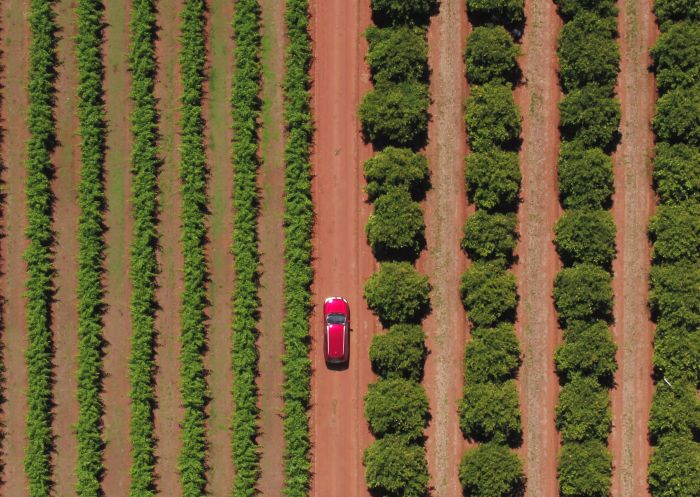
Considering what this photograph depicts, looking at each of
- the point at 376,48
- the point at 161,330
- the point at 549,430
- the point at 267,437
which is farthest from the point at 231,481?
the point at 376,48

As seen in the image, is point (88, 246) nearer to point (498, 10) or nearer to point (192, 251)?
point (192, 251)

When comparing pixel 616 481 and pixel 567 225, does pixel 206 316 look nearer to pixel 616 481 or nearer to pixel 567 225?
pixel 567 225

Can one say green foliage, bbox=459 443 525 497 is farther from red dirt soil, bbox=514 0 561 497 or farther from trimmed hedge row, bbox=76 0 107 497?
trimmed hedge row, bbox=76 0 107 497

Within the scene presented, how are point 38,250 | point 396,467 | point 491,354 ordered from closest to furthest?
point 396,467 < point 491,354 < point 38,250

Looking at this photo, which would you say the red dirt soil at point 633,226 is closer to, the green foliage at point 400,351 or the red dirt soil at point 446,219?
the red dirt soil at point 446,219

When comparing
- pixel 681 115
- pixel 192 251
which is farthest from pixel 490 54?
pixel 192 251

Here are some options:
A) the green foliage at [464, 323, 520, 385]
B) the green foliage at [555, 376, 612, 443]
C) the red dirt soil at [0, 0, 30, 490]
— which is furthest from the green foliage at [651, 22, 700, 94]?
the red dirt soil at [0, 0, 30, 490]
